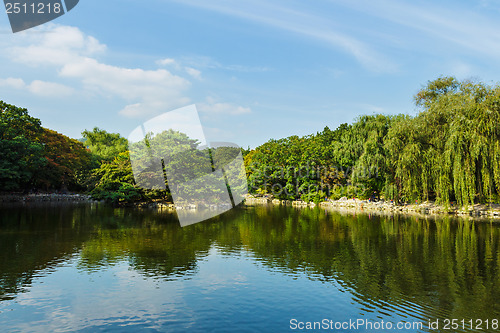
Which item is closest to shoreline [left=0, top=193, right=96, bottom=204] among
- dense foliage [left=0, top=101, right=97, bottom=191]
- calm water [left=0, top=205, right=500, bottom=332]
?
dense foliage [left=0, top=101, right=97, bottom=191]

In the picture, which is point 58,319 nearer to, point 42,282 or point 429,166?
point 42,282

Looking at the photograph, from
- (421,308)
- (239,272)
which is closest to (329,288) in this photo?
(421,308)

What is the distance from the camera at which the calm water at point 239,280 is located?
30.7ft

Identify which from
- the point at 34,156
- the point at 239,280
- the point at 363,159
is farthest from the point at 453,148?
the point at 34,156

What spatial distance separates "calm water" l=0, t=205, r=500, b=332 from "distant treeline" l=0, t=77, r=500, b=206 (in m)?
9.49

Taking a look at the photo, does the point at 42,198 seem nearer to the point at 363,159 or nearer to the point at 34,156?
the point at 34,156

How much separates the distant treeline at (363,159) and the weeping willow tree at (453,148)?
81 millimetres

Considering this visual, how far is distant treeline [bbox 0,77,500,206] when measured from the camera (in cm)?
3014

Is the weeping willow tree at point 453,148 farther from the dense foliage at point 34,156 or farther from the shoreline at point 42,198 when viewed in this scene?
the dense foliage at point 34,156

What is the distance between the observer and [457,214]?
3369cm

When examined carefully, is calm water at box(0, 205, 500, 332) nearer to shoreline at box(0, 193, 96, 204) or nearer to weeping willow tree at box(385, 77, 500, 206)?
weeping willow tree at box(385, 77, 500, 206)

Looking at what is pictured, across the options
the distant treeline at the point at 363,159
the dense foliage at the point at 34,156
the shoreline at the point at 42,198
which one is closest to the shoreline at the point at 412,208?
the distant treeline at the point at 363,159

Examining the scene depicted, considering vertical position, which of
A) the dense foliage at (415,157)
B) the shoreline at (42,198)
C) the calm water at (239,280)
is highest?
the dense foliage at (415,157)

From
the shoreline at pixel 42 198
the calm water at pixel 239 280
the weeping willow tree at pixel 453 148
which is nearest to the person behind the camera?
the calm water at pixel 239 280
